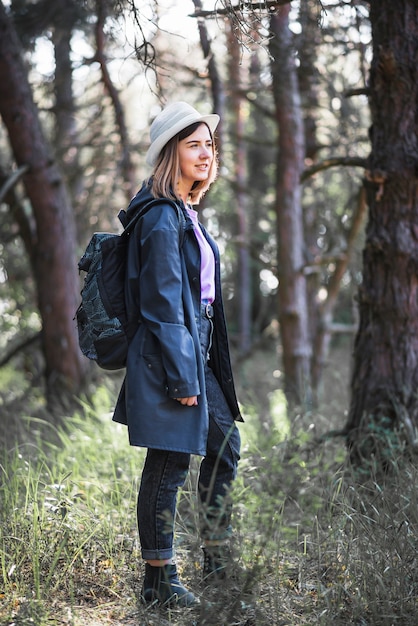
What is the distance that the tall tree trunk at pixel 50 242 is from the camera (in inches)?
272

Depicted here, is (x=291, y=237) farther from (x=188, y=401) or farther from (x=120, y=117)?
(x=188, y=401)

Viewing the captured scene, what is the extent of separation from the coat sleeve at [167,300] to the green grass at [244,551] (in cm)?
52

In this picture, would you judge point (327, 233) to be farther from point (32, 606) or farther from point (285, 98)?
point (32, 606)

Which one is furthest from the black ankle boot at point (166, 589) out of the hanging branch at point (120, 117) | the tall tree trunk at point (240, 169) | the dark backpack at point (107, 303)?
the hanging branch at point (120, 117)

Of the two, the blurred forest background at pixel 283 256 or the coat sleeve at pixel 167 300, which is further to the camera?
the blurred forest background at pixel 283 256

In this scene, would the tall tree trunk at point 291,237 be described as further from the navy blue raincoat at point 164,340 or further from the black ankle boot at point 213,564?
the navy blue raincoat at point 164,340

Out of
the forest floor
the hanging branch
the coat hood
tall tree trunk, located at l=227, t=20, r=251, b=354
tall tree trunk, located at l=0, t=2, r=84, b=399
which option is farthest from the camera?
tall tree trunk, located at l=227, t=20, r=251, b=354

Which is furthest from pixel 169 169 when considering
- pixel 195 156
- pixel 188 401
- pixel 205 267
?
pixel 188 401

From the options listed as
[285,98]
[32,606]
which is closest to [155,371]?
[32,606]

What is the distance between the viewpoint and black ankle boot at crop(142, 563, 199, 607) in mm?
2838

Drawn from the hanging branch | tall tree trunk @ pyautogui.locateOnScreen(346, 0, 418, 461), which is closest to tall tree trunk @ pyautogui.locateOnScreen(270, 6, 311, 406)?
the hanging branch

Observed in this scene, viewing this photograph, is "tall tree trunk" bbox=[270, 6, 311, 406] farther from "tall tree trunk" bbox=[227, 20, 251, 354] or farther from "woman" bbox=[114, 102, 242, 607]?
"woman" bbox=[114, 102, 242, 607]

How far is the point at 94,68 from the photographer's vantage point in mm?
8211

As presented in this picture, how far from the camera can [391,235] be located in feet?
14.4
